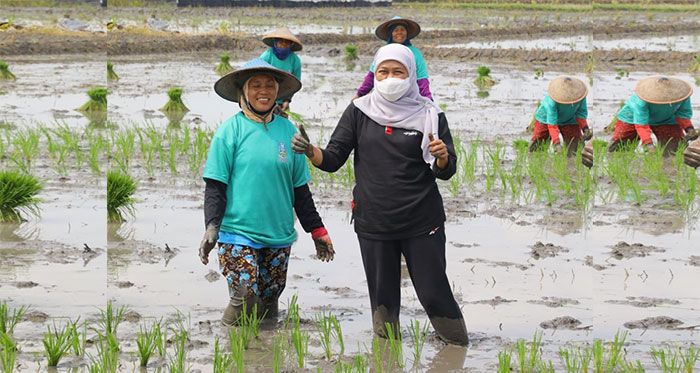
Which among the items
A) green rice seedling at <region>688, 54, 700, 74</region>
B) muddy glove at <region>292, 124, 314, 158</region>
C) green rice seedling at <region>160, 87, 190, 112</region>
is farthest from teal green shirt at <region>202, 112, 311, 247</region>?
green rice seedling at <region>688, 54, 700, 74</region>

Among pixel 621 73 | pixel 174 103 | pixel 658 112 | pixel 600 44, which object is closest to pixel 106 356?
pixel 658 112

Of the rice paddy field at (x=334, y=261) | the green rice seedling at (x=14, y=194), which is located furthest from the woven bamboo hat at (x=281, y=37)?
the green rice seedling at (x=14, y=194)

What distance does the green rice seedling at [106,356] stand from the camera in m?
4.07

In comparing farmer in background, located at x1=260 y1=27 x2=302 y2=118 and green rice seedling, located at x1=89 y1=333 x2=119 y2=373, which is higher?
farmer in background, located at x1=260 y1=27 x2=302 y2=118

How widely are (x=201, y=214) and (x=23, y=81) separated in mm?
8782

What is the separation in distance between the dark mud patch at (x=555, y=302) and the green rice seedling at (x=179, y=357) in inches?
66.8

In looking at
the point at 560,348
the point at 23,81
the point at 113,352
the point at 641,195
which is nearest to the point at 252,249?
the point at 113,352

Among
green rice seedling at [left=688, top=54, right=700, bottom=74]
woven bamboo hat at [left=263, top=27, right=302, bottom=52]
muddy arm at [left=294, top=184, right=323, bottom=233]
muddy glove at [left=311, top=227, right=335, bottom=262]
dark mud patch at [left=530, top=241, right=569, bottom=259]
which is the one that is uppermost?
green rice seedling at [left=688, top=54, right=700, bottom=74]

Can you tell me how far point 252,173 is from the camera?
497 centimetres

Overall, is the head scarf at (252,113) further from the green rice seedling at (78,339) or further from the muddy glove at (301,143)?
the green rice seedling at (78,339)

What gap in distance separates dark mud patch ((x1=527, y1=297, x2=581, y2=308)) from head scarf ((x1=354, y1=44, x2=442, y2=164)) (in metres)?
1.15

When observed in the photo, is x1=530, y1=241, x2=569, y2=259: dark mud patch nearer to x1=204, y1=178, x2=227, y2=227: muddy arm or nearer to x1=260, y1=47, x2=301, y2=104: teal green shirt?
x1=204, y1=178, x2=227, y2=227: muddy arm

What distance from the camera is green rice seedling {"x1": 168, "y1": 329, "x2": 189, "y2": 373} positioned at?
13.6 ft

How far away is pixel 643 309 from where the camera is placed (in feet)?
17.7
